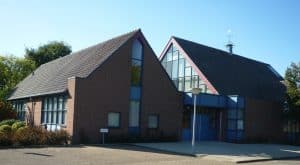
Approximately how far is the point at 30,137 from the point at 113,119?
5.83 meters

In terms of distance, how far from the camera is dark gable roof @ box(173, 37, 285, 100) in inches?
1280

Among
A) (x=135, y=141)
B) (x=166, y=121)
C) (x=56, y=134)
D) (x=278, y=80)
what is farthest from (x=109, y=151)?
(x=278, y=80)

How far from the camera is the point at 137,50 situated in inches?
1035

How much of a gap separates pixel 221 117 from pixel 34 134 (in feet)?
49.9

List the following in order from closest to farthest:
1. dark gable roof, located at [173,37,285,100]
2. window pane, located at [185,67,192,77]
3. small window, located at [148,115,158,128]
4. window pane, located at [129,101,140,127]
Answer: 1. window pane, located at [129,101,140,127]
2. small window, located at [148,115,158,128]
3. dark gable roof, located at [173,37,285,100]
4. window pane, located at [185,67,192,77]

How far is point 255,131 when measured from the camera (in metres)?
31.2

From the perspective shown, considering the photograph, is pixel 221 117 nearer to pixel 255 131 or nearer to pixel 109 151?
pixel 255 131

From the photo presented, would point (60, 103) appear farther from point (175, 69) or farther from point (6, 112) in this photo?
point (175, 69)

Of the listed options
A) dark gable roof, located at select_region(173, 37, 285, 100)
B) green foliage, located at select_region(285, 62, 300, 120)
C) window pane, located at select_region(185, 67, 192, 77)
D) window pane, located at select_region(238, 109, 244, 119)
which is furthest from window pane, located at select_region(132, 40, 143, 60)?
green foliage, located at select_region(285, 62, 300, 120)

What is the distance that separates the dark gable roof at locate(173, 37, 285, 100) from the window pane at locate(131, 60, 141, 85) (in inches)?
296

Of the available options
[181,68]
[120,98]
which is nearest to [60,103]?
[120,98]

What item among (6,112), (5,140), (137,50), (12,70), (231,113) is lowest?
(5,140)

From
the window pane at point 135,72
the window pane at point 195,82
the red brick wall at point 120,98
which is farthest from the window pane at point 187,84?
the window pane at point 135,72

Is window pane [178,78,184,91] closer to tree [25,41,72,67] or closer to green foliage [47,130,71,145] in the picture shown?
green foliage [47,130,71,145]
